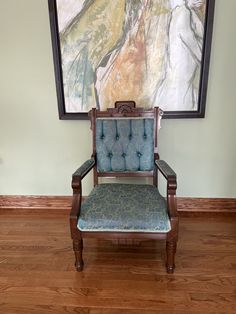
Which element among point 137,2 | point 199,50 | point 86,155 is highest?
point 137,2

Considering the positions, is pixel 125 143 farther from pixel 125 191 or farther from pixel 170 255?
pixel 170 255

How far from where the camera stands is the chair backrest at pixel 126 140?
6.01 feet

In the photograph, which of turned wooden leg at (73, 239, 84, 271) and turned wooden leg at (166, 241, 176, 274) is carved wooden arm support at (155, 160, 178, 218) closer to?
turned wooden leg at (166, 241, 176, 274)

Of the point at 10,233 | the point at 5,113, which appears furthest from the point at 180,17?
the point at 10,233

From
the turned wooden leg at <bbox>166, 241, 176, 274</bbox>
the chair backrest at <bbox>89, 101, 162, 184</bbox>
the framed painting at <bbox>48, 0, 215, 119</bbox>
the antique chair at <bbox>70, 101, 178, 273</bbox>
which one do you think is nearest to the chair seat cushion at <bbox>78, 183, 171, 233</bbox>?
the antique chair at <bbox>70, 101, 178, 273</bbox>

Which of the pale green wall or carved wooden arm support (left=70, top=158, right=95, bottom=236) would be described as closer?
carved wooden arm support (left=70, top=158, right=95, bottom=236)

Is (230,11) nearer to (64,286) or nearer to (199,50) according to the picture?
(199,50)

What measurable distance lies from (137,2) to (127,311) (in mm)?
2108

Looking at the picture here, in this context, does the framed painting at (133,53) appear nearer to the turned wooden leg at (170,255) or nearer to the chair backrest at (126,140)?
the chair backrest at (126,140)

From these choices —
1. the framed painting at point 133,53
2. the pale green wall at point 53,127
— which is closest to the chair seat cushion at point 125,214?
the pale green wall at point 53,127

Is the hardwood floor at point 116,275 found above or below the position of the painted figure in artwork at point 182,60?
below

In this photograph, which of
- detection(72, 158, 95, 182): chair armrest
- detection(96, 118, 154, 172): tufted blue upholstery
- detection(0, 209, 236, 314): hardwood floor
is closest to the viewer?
→ detection(0, 209, 236, 314): hardwood floor

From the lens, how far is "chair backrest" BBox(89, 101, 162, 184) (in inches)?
72.1

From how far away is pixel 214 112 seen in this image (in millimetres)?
2074
